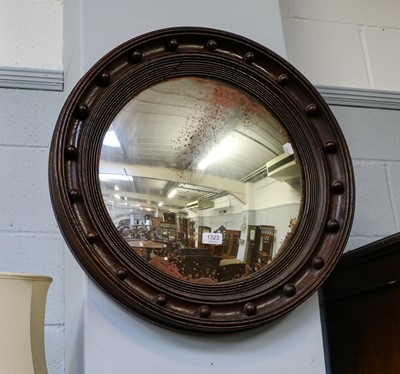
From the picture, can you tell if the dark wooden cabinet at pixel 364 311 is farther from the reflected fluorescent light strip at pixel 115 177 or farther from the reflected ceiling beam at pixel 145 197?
the reflected fluorescent light strip at pixel 115 177

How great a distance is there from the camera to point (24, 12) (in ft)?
4.17

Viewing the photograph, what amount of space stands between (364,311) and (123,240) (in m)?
0.47

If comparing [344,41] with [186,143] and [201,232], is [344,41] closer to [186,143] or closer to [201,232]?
[186,143]

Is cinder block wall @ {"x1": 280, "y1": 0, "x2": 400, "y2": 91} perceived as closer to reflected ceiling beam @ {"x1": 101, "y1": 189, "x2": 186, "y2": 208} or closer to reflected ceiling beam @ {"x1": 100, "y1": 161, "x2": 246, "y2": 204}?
reflected ceiling beam @ {"x1": 100, "y1": 161, "x2": 246, "y2": 204}

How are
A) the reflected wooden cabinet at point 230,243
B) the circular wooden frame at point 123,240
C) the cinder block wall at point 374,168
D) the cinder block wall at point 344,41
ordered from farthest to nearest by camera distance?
the cinder block wall at point 344,41 < the cinder block wall at point 374,168 < the reflected wooden cabinet at point 230,243 < the circular wooden frame at point 123,240

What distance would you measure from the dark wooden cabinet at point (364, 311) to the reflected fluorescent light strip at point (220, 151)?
1.05 ft

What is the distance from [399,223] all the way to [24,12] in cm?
112

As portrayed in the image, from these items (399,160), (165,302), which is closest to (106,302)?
(165,302)

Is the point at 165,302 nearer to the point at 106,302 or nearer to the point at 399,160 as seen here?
the point at 106,302

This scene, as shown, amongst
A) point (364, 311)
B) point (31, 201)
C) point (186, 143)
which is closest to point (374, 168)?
point (364, 311)

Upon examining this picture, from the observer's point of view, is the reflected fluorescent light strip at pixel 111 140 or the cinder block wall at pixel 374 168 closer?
the reflected fluorescent light strip at pixel 111 140

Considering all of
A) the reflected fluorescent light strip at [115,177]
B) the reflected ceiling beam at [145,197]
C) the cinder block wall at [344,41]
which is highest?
the cinder block wall at [344,41]


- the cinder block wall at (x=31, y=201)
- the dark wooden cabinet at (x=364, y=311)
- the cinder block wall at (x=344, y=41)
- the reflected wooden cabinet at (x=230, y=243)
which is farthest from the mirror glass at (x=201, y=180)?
the cinder block wall at (x=344, y=41)

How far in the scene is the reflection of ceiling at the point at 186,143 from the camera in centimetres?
91
